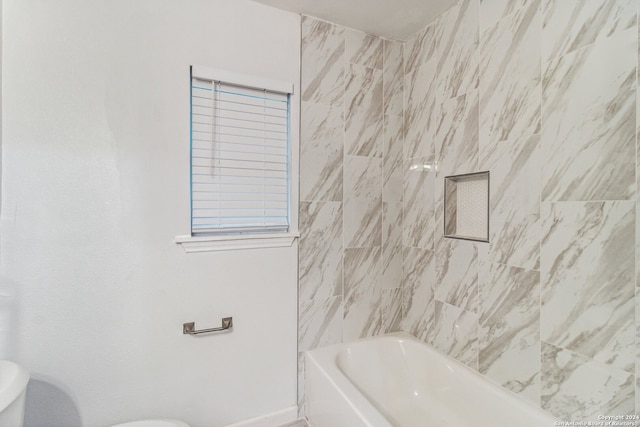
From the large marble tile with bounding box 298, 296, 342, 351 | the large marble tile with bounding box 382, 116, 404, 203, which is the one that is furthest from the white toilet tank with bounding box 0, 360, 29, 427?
the large marble tile with bounding box 382, 116, 404, 203

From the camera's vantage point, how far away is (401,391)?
1763 mm

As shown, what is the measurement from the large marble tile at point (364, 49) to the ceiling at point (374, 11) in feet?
0.14

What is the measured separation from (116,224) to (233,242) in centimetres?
54

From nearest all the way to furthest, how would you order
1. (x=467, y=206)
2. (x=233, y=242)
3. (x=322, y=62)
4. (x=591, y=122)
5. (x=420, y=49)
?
(x=591, y=122) < (x=233, y=242) < (x=467, y=206) < (x=322, y=62) < (x=420, y=49)

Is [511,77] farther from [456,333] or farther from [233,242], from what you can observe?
[233,242]

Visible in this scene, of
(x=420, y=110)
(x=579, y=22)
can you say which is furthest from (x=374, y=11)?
(x=579, y=22)

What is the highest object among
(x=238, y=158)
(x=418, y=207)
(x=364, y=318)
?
(x=238, y=158)

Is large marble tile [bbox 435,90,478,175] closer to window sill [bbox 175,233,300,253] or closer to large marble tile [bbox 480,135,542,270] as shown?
large marble tile [bbox 480,135,542,270]

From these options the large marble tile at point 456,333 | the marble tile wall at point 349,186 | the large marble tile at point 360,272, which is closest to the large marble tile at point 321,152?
the marble tile wall at point 349,186

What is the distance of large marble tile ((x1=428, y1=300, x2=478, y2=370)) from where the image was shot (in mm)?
1535

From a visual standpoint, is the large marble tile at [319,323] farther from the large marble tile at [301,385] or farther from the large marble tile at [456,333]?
the large marble tile at [456,333]

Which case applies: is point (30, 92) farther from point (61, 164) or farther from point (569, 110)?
point (569, 110)

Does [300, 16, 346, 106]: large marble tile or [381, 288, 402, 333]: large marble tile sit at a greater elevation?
[300, 16, 346, 106]: large marble tile

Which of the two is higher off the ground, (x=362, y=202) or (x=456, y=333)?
(x=362, y=202)
